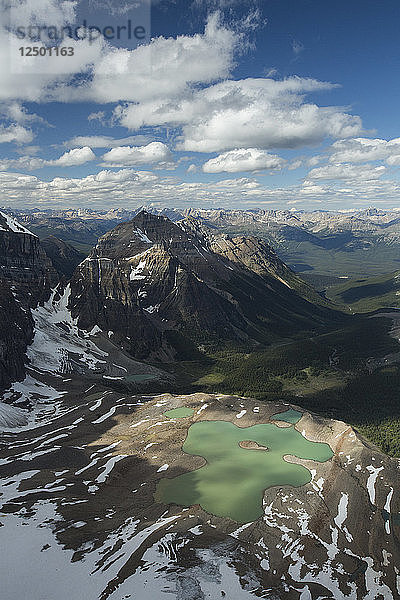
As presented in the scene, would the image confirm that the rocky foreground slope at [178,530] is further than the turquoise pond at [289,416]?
No

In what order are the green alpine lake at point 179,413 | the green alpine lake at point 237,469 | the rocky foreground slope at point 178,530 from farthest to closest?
the green alpine lake at point 179,413, the green alpine lake at point 237,469, the rocky foreground slope at point 178,530

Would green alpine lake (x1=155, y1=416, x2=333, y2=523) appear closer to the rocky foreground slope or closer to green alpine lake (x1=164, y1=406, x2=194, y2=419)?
the rocky foreground slope

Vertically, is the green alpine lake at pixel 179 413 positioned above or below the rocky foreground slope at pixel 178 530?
below

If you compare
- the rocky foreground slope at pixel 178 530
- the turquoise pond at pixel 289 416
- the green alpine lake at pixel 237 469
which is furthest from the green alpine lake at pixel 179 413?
the turquoise pond at pixel 289 416

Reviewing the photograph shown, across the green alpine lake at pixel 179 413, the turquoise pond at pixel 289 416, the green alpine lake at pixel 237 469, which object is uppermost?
the turquoise pond at pixel 289 416

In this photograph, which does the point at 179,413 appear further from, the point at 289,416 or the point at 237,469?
the point at 237,469

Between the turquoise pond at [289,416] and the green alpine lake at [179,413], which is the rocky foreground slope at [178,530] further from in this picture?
the green alpine lake at [179,413]

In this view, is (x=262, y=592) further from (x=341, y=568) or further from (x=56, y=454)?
(x=56, y=454)

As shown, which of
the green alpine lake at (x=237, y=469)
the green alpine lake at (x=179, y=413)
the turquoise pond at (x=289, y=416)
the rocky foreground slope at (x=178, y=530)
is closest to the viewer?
the rocky foreground slope at (x=178, y=530)
